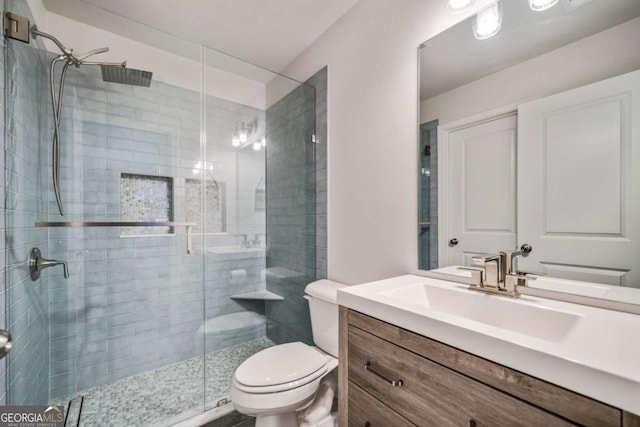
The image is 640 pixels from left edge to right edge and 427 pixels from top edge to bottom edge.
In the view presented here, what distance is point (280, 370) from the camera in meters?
1.31

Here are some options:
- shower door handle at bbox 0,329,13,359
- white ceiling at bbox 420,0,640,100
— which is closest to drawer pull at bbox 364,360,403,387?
shower door handle at bbox 0,329,13,359

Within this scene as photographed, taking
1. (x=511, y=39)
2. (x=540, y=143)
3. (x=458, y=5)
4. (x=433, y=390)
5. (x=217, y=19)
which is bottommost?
(x=433, y=390)

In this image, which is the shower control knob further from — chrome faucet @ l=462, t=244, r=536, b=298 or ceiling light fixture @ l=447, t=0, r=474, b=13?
ceiling light fixture @ l=447, t=0, r=474, b=13

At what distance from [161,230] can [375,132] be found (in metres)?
1.66

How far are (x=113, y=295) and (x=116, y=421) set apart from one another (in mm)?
742

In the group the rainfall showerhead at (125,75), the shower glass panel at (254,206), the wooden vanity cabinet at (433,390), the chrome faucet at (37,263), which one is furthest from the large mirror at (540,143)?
the chrome faucet at (37,263)

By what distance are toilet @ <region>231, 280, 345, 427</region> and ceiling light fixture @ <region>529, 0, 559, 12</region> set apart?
1.40 m

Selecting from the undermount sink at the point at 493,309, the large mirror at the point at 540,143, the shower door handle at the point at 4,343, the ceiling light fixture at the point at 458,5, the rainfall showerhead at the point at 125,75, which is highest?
the rainfall showerhead at the point at 125,75

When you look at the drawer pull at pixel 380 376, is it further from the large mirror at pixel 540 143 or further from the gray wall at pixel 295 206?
the gray wall at pixel 295 206

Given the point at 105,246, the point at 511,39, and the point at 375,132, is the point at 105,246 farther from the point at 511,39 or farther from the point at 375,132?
the point at 511,39

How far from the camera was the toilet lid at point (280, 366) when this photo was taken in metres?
1.24

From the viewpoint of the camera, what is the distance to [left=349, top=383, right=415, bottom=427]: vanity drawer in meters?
0.85

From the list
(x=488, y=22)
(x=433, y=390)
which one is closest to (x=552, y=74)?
(x=488, y=22)

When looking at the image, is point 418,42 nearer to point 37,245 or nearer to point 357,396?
point 357,396
